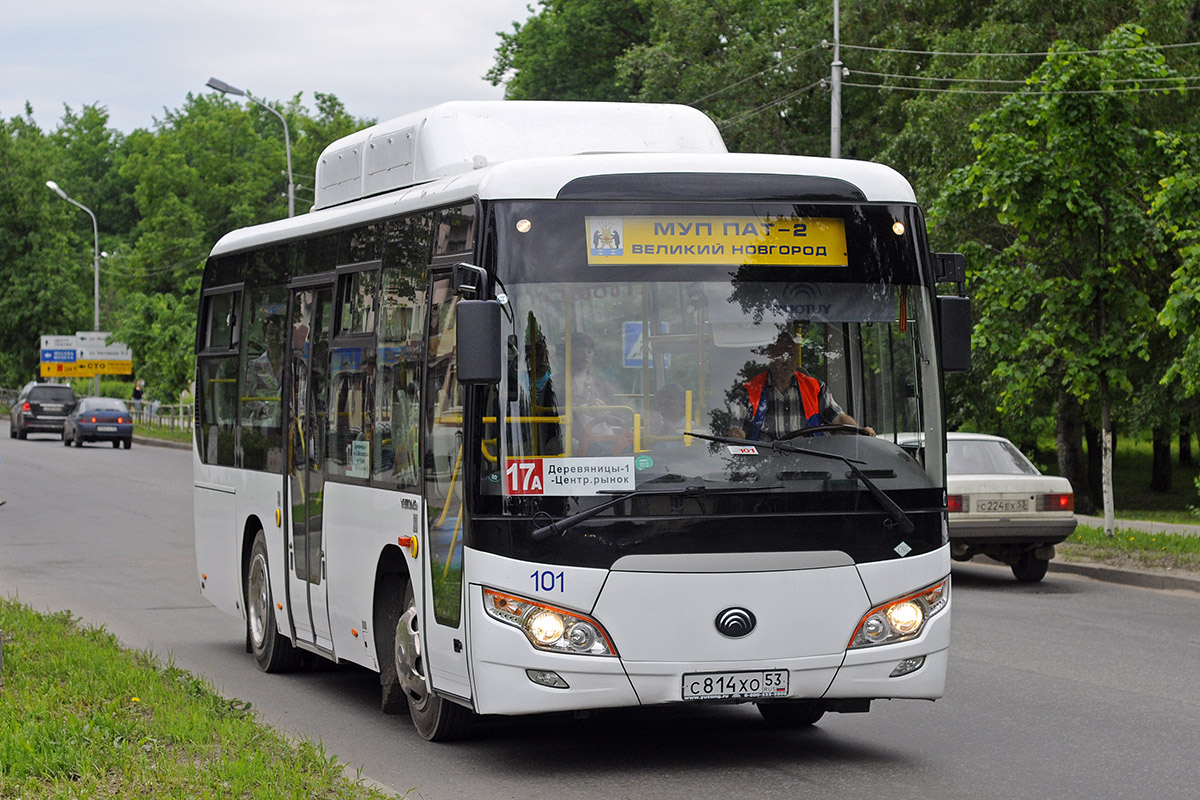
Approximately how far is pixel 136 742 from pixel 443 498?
175 centimetres

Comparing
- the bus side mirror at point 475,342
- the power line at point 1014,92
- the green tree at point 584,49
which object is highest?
the green tree at point 584,49

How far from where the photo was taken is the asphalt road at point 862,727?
7.85 m

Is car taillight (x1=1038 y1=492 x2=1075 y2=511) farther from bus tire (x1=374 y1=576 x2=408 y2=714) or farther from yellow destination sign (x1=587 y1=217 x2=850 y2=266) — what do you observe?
yellow destination sign (x1=587 y1=217 x2=850 y2=266)

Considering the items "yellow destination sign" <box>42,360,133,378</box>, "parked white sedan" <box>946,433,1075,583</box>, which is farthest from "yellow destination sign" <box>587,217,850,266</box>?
"yellow destination sign" <box>42,360,133,378</box>

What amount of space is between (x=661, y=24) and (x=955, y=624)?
3332 cm

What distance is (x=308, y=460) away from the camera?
10.7m

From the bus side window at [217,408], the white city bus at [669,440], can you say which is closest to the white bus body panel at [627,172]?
the white city bus at [669,440]

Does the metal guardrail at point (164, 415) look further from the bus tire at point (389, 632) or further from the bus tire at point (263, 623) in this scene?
the bus tire at point (389, 632)

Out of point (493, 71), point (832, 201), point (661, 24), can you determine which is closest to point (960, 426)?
point (661, 24)

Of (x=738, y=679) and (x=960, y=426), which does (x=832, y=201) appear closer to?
(x=738, y=679)

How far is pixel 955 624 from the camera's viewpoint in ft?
47.3

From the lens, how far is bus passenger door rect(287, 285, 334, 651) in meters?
10.4

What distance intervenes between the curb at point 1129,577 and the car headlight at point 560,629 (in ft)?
37.2

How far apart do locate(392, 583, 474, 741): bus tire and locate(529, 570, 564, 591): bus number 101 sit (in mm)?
1167
